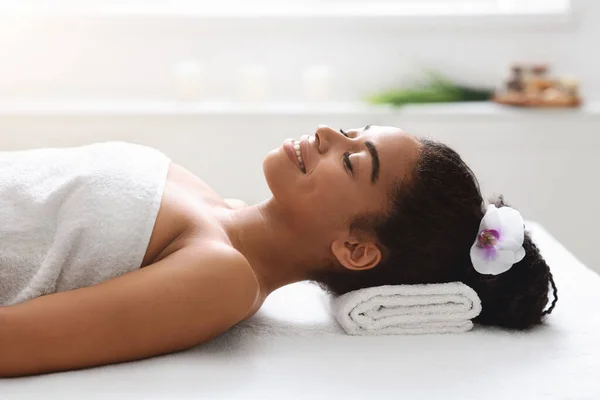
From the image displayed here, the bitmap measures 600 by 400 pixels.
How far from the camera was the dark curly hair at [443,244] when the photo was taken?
1561 millimetres

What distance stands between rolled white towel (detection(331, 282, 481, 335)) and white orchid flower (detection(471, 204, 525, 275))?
7 centimetres

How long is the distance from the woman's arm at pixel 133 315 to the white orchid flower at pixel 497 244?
0.45 m

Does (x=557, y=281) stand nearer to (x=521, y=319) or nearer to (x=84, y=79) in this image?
(x=521, y=319)

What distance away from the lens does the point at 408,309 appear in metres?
1.59

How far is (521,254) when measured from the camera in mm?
1575

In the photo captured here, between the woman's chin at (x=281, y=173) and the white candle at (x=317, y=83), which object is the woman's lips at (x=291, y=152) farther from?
the white candle at (x=317, y=83)

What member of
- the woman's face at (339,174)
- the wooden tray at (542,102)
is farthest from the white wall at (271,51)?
the woman's face at (339,174)

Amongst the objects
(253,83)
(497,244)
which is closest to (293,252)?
(497,244)

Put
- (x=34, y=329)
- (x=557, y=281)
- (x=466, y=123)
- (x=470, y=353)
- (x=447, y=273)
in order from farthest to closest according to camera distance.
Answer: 1. (x=466, y=123)
2. (x=557, y=281)
3. (x=447, y=273)
4. (x=470, y=353)
5. (x=34, y=329)

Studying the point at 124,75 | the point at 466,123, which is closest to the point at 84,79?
the point at 124,75

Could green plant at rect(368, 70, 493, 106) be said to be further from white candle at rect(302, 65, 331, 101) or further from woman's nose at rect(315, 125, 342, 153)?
woman's nose at rect(315, 125, 342, 153)

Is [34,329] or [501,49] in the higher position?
[501,49]

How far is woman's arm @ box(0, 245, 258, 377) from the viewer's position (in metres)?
1.33

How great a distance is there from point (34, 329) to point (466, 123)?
1.98m
